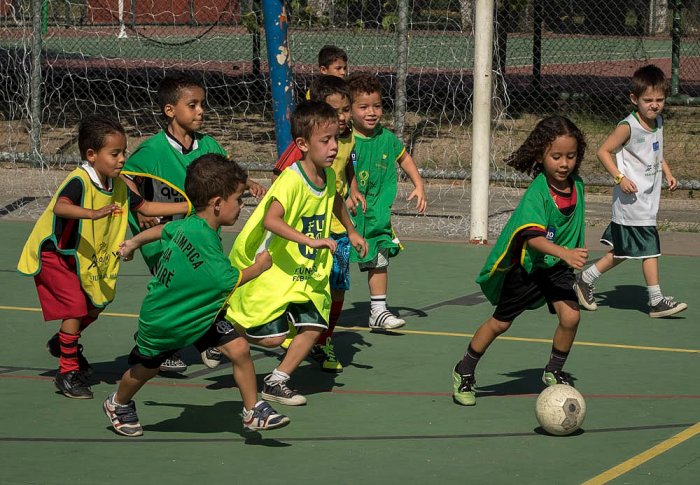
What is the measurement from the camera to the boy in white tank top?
894cm

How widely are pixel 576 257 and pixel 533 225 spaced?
39cm

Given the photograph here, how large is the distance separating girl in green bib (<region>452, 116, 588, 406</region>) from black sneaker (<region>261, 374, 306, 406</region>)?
2.63 ft

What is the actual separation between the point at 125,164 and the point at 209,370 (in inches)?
49.4

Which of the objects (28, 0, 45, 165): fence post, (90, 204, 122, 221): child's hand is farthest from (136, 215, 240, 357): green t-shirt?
(28, 0, 45, 165): fence post

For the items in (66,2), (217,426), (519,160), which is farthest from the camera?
(66,2)

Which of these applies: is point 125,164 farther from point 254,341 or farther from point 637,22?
point 637,22

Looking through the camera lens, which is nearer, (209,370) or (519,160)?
(519,160)

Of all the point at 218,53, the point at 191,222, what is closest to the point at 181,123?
the point at 191,222

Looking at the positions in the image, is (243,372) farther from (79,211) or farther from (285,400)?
(79,211)

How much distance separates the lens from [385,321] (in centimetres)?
830

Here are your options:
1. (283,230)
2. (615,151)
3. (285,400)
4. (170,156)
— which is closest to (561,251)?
(283,230)

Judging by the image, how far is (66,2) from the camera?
701 inches

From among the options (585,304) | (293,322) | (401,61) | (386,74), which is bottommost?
(585,304)

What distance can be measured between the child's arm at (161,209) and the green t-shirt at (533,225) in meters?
1.67
